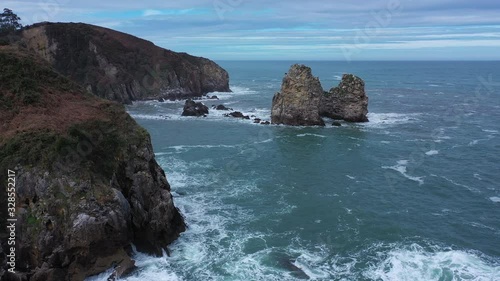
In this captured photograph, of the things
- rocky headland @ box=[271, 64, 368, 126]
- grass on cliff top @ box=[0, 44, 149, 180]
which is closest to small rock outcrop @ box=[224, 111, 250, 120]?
rocky headland @ box=[271, 64, 368, 126]

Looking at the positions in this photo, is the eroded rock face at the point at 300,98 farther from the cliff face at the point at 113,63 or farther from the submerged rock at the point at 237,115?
the cliff face at the point at 113,63

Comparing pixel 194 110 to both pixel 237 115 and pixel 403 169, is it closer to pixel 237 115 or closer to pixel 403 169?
pixel 237 115

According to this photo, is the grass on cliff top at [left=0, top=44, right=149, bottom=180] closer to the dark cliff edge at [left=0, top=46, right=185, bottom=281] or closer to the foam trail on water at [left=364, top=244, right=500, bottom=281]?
the dark cliff edge at [left=0, top=46, right=185, bottom=281]

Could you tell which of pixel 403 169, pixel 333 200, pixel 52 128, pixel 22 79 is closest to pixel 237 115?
pixel 403 169

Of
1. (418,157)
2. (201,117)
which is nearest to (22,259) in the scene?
(418,157)

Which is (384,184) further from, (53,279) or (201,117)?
(201,117)

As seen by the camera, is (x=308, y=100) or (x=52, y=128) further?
(x=308, y=100)
